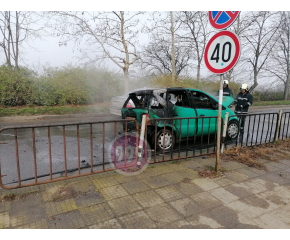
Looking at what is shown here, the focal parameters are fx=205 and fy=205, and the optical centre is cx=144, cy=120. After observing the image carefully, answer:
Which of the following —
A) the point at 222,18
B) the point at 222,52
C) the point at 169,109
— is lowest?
the point at 169,109

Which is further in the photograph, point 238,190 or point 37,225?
point 238,190

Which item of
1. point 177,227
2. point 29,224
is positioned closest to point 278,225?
point 177,227

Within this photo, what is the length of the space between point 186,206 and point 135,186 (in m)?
0.90

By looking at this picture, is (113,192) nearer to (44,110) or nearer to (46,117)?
(46,117)

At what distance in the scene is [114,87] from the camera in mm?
15961

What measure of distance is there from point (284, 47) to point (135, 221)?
1131 inches

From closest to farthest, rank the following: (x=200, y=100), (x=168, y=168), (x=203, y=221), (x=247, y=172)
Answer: (x=203, y=221), (x=247, y=172), (x=168, y=168), (x=200, y=100)

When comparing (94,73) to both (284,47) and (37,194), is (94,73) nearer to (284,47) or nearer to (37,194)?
(37,194)

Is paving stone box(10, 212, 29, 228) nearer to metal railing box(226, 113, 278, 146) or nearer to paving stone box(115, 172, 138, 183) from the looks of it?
paving stone box(115, 172, 138, 183)

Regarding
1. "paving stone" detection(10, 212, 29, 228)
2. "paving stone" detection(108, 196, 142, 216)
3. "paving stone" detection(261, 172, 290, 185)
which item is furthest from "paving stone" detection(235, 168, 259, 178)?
"paving stone" detection(10, 212, 29, 228)

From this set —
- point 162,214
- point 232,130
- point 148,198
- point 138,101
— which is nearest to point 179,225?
point 162,214

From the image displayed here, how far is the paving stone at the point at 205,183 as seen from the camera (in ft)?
10.9

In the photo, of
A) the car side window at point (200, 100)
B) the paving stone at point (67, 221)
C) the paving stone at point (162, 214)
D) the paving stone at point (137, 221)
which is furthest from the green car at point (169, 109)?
the paving stone at point (67, 221)

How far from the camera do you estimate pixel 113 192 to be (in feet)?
10.2
